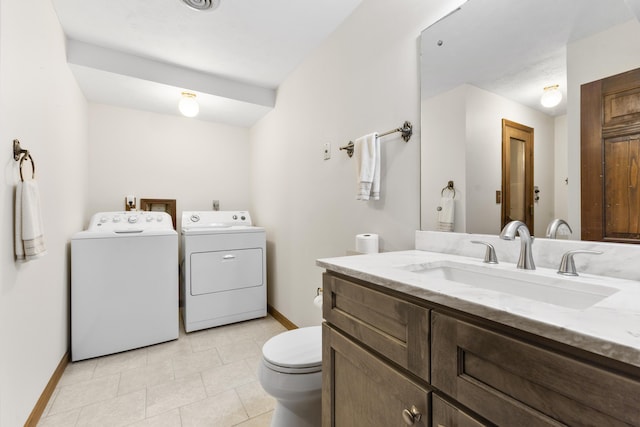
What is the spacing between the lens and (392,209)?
1.51 metres

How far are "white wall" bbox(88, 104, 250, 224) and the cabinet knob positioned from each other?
302 cm

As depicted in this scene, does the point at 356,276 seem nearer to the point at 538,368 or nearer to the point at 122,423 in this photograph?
the point at 538,368

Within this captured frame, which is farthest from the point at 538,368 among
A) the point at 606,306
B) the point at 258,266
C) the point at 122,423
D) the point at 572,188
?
the point at 258,266

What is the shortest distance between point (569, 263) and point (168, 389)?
2.09 meters

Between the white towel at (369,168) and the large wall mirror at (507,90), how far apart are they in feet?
0.85

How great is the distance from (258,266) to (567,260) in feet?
7.90

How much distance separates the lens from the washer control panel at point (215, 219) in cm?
292

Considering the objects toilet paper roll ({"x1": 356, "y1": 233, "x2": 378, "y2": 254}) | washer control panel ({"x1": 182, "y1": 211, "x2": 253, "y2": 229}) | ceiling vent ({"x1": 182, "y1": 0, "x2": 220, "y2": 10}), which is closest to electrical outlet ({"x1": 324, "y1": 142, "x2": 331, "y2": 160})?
toilet paper roll ({"x1": 356, "y1": 233, "x2": 378, "y2": 254})

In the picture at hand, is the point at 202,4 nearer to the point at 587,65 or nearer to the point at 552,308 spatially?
the point at 587,65

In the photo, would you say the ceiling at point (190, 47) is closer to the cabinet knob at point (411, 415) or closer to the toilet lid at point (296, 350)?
the toilet lid at point (296, 350)

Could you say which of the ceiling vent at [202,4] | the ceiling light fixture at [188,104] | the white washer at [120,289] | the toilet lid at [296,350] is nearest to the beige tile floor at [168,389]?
the white washer at [120,289]

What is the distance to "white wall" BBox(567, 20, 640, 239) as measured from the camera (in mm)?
810

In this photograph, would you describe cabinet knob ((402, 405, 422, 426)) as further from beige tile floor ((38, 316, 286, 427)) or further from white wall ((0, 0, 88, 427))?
white wall ((0, 0, 88, 427))

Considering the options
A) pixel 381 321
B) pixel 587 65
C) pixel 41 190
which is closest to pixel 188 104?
pixel 41 190
